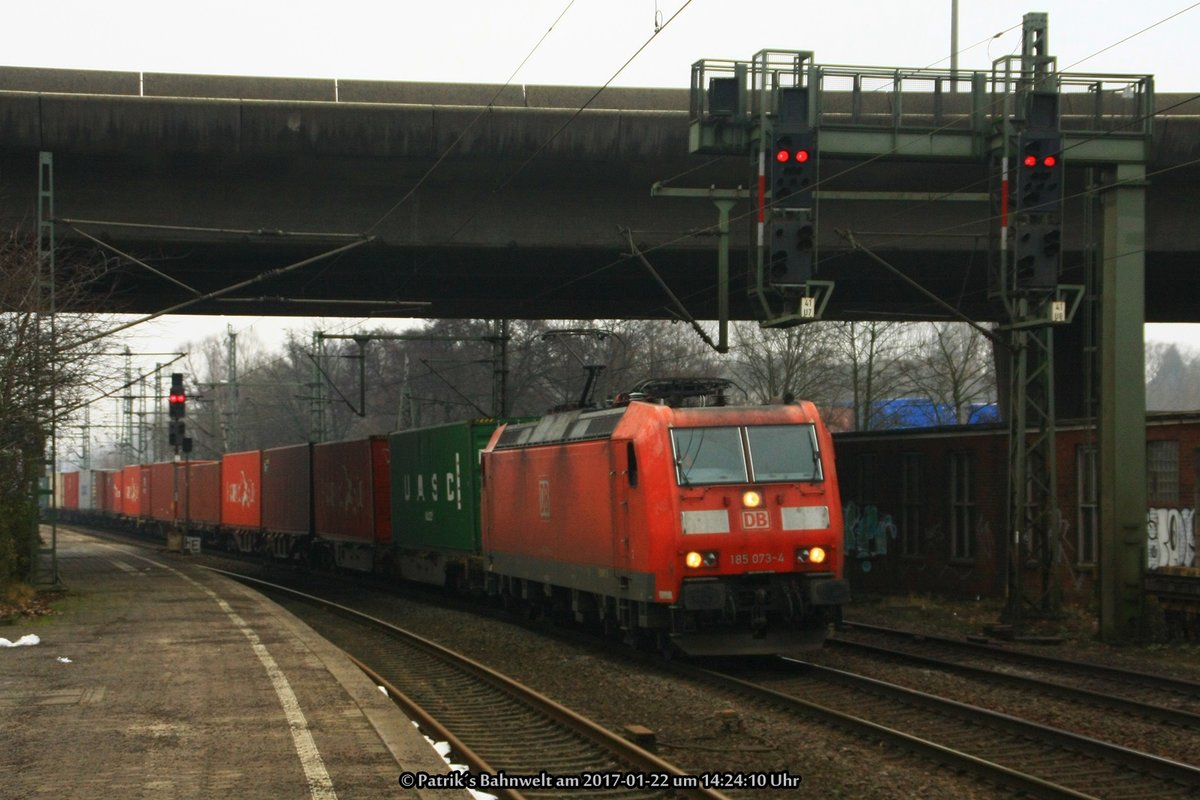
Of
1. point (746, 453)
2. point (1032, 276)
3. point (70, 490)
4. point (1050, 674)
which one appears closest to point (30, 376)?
point (746, 453)

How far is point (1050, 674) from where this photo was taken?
15.0m

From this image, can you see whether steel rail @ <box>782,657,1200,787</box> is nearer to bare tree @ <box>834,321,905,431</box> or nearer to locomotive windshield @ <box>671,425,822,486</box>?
locomotive windshield @ <box>671,425,822,486</box>

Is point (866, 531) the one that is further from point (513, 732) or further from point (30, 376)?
point (513, 732)

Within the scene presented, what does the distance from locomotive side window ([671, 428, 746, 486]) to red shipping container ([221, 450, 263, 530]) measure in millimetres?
29798

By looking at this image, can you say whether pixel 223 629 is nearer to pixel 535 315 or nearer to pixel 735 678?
pixel 735 678

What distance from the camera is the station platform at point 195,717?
8.50m

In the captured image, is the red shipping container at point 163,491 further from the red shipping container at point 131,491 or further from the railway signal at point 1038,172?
the railway signal at point 1038,172

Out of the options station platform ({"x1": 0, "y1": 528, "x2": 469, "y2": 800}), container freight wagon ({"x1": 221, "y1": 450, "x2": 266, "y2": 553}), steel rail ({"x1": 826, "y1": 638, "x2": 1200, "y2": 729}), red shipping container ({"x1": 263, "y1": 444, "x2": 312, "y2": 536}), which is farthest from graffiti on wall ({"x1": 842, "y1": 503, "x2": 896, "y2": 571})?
container freight wagon ({"x1": 221, "y1": 450, "x2": 266, "y2": 553})

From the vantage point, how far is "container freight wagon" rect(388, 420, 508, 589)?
24.2 metres

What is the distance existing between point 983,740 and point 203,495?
45.5m

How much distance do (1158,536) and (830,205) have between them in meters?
8.33

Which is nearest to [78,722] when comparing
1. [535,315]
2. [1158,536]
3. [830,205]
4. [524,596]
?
[524,596]

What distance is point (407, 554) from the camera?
97.0 ft

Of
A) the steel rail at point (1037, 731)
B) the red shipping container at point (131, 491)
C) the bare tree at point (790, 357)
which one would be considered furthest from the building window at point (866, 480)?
the red shipping container at point (131, 491)
